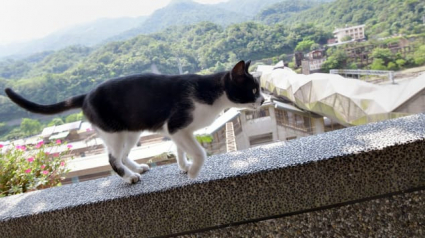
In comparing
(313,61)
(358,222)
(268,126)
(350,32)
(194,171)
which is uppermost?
(350,32)

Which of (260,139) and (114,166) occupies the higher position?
(114,166)

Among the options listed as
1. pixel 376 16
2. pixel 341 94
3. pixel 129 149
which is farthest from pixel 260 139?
pixel 376 16

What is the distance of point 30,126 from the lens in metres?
1.63

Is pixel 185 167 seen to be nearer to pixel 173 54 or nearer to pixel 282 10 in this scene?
pixel 173 54

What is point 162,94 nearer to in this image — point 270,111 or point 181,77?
point 181,77

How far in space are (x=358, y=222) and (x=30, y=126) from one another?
1.61 metres

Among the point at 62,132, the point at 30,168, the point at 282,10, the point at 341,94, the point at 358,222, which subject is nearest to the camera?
the point at 358,222

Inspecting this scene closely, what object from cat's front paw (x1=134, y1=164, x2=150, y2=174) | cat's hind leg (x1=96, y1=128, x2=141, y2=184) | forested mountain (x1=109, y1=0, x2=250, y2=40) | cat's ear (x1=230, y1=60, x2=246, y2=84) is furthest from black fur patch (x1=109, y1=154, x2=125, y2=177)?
forested mountain (x1=109, y1=0, x2=250, y2=40)

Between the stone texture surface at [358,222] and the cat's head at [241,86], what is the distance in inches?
16.5

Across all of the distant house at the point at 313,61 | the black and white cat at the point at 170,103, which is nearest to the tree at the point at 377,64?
the distant house at the point at 313,61

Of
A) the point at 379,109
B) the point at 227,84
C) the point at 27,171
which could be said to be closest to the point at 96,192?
the point at 227,84

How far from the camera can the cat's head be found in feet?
3.32

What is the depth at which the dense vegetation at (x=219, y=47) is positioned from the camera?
5.27ft

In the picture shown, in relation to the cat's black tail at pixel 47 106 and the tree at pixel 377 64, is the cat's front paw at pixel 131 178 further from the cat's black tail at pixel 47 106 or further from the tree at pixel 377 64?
the tree at pixel 377 64
